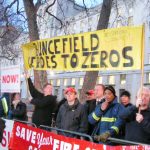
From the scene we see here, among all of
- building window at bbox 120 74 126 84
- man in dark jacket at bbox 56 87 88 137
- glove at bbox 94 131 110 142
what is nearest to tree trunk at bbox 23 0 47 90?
man in dark jacket at bbox 56 87 88 137

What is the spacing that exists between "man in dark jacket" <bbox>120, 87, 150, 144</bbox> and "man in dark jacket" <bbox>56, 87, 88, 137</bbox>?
1196 mm

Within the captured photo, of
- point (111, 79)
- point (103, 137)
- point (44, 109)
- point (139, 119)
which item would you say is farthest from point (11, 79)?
point (111, 79)

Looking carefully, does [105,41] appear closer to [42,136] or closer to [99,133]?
[99,133]

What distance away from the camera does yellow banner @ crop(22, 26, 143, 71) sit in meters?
6.16

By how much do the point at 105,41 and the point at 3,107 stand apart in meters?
4.47

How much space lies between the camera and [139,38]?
19.7 feet

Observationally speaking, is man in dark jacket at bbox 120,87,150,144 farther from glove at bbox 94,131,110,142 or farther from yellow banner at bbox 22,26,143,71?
yellow banner at bbox 22,26,143,71

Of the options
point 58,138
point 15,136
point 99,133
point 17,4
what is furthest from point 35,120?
point 17,4

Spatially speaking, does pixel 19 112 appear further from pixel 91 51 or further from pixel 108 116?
pixel 108 116

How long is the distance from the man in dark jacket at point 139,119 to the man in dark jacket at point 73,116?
120 centimetres

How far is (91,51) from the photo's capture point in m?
7.04

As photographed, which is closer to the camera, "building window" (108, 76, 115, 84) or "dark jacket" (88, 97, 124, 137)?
"dark jacket" (88, 97, 124, 137)

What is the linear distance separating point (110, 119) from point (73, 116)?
0.99 m

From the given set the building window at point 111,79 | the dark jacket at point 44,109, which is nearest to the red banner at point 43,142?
the dark jacket at point 44,109
